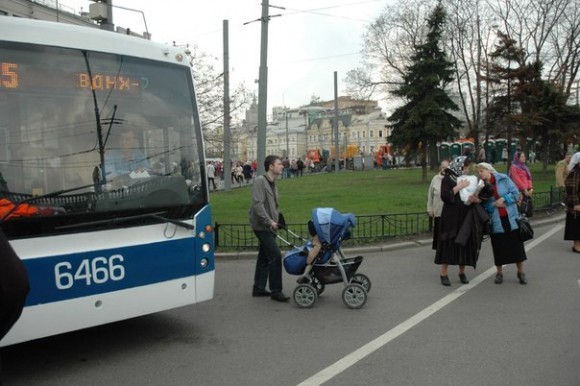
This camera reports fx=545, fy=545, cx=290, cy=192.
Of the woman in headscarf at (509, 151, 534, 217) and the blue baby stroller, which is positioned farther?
the woman in headscarf at (509, 151, 534, 217)

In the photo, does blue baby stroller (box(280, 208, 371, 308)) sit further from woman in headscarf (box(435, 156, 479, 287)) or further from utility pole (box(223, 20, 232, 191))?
utility pole (box(223, 20, 232, 191))

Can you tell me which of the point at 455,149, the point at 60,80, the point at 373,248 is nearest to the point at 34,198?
the point at 60,80

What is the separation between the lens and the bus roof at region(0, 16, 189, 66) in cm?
447

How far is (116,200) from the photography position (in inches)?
192

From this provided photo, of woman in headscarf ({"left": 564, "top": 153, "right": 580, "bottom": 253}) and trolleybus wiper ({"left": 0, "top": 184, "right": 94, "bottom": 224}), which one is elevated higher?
trolleybus wiper ({"left": 0, "top": 184, "right": 94, "bottom": 224})

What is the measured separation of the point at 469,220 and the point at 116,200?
4697mm

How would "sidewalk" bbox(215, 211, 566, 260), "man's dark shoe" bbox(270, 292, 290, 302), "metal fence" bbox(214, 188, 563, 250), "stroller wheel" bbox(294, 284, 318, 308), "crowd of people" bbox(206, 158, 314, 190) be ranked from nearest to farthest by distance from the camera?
1. "stroller wheel" bbox(294, 284, 318, 308)
2. "man's dark shoe" bbox(270, 292, 290, 302)
3. "sidewalk" bbox(215, 211, 566, 260)
4. "metal fence" bbox(214, 188, 563, 250)
5. "crowd of people" bbox(206, 158, 314, 190)

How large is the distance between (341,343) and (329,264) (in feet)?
4.71

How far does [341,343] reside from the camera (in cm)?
534

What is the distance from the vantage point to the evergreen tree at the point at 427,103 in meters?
27.0

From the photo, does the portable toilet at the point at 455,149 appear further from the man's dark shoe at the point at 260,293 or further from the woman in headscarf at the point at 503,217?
the man's dark shoe at the point at 260,293

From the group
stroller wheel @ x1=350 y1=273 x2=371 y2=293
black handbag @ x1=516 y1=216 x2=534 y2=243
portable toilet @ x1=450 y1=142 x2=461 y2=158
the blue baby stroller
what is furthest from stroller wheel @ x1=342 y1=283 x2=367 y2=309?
portable toilet @ x1=450 y1=142 x2=461 y2=158

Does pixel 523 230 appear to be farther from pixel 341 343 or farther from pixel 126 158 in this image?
pixel 126 158

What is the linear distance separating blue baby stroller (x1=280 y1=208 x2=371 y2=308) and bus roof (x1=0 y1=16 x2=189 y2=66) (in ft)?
7.94
